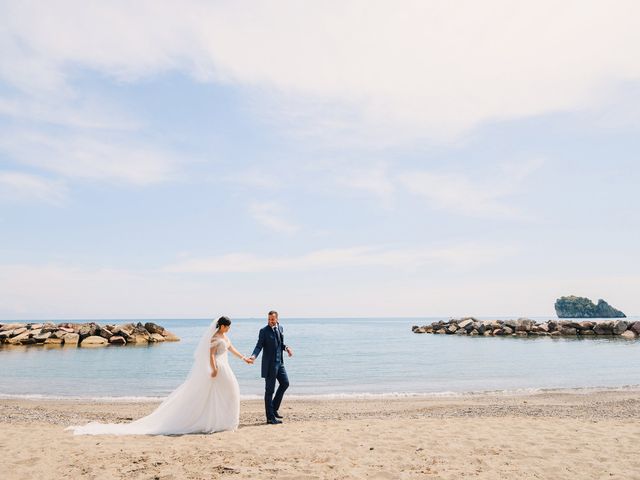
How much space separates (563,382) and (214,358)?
18.6m

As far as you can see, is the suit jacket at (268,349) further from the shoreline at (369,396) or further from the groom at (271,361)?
the shoreline at (369,396)

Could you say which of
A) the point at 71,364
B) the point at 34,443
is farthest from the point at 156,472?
the point at 71,364

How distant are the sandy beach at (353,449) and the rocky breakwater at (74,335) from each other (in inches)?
1523

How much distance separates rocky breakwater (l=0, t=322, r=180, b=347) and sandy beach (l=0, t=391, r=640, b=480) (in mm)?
38696

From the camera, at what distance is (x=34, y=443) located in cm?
829

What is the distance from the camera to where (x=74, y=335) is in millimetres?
48125

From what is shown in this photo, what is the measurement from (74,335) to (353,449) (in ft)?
160

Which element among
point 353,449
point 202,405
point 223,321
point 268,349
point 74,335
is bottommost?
point 74,335

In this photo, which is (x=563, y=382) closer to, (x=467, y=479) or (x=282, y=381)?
(x=282, y=381)

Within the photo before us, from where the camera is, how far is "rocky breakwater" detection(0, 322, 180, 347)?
46812 mm

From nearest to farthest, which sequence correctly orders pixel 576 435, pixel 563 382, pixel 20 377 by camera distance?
pixel 576 435, pixel 563 382, pixel 20 377

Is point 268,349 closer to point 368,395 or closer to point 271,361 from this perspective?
point 271,361

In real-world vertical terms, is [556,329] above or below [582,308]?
below

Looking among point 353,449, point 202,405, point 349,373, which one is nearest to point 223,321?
point 202,405
